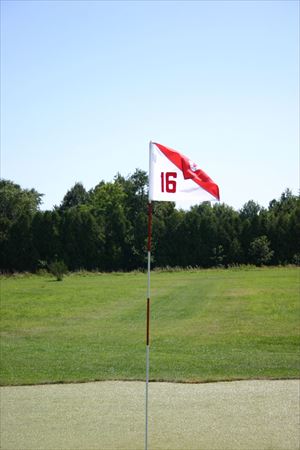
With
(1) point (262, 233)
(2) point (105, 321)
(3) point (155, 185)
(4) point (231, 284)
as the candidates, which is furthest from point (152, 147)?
(1) point (262, 233)

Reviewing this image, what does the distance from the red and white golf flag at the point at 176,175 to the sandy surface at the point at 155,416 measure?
3024 millimetres

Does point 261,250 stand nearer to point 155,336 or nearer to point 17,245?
point 17,245

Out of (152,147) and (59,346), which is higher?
(152,147)

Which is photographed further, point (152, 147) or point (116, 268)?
point (116, 268)

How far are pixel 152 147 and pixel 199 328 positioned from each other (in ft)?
42.9

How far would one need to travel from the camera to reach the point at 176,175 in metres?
8.12

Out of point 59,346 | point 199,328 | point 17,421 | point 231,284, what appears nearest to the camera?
point 17,421

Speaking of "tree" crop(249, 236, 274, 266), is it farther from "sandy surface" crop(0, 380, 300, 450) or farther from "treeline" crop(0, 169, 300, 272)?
"sandy surface" crop(0, 380, 300, 450)

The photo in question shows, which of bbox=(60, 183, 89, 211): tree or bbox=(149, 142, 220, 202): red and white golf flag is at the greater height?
bbox=(60, 183, 89, 211): tree

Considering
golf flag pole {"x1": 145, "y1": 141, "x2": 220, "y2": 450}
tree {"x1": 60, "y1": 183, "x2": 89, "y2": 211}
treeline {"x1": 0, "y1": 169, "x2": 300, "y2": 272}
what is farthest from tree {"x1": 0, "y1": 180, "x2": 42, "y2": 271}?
golf flag pole {"x1": 145, "y1": 141, "x2": 220, "y2": 450}

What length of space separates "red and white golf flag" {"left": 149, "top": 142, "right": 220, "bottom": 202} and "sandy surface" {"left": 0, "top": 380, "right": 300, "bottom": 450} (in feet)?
9.92

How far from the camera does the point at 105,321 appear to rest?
22844 mm

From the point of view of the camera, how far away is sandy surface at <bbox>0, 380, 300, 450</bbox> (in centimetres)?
775

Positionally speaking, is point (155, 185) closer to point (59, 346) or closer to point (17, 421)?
point (17, 421)
